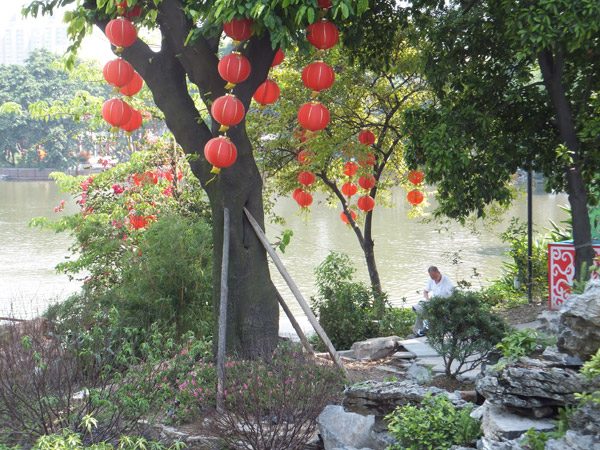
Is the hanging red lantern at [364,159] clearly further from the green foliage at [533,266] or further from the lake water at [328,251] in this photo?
the green foliage at [533,266]

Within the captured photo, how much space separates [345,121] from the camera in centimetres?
958

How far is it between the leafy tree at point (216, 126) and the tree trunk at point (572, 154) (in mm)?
2293

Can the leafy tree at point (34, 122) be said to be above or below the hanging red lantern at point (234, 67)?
above

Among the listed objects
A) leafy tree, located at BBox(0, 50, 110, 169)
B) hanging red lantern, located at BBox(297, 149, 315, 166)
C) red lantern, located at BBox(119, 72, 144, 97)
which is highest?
leafy tree, located at BBox(0, 50, 110, 169)

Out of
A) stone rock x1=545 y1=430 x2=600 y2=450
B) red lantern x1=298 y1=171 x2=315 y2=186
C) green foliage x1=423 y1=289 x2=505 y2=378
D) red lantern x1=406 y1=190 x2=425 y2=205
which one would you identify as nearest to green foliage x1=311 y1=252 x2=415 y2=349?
red lantern x1=298 y1=171 x2=315 y2=186

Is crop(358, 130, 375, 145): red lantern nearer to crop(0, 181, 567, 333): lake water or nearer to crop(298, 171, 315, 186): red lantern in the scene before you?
crop(298, 171, 315, 186): red lantern

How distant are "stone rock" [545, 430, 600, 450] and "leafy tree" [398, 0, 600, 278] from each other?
3.53 meters

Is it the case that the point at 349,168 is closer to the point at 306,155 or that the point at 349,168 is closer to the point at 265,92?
the point at 306,155

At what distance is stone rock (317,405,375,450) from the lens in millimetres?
3857

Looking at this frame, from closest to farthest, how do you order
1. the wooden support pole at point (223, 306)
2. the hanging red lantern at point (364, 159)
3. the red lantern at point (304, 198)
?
the wooden support pole at point (223, 306) < the hanging red lantern at point (364, 159) < the red lantern at point (304, 198)

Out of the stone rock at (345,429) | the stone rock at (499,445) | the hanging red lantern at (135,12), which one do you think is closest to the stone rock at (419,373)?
the stone rock at (345,429)

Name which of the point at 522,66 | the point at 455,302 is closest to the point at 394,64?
the point at 522,66

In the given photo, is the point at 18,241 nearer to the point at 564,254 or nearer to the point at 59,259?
the point at 59,259

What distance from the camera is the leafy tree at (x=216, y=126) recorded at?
5.68 metres
